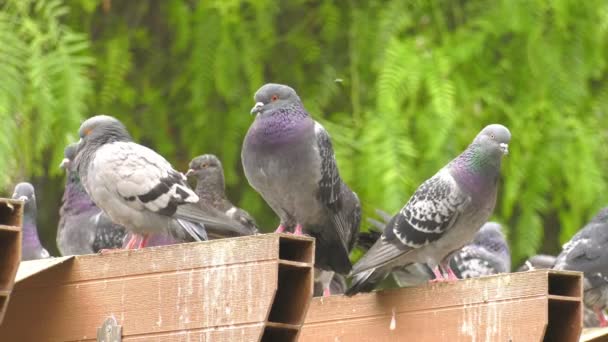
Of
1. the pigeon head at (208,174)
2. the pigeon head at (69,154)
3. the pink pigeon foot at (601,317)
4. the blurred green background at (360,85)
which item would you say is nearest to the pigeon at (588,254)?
the pink pigeon foot at (601,317)

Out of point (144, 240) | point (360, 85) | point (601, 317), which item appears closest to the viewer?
point (144, 240)

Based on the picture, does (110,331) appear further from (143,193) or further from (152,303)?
(143,193)

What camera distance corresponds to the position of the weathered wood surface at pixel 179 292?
19.9 ft

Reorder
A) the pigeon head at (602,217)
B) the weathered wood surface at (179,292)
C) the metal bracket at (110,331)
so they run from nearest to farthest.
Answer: the weathered wood surface at (179,292), the metal bracket at (110,331), the pigeon head at (602,217)

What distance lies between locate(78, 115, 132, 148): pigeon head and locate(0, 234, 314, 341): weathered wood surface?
1679 mm

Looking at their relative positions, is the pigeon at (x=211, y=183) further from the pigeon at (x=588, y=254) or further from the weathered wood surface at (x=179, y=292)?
the weathered wood surface at (x=179, y=292)

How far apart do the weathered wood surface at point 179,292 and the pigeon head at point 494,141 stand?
207 cm

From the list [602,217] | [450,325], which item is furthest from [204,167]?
[450,325]

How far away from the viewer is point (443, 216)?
307 inches

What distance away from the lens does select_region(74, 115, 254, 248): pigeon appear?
25.8 ft

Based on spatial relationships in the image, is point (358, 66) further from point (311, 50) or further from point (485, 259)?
point (485, 259)

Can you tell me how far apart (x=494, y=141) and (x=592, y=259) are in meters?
2.14

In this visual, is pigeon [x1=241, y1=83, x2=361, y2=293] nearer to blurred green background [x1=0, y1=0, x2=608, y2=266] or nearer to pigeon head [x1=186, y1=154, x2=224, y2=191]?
pigeon head [x1=186, y1=154, x2=224, y2=191]

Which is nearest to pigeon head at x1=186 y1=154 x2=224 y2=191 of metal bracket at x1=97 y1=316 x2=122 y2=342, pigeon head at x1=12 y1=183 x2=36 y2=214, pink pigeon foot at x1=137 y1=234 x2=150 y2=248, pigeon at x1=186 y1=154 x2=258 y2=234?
pigeon at x1=186 y1=154 x2=258 y2=234
